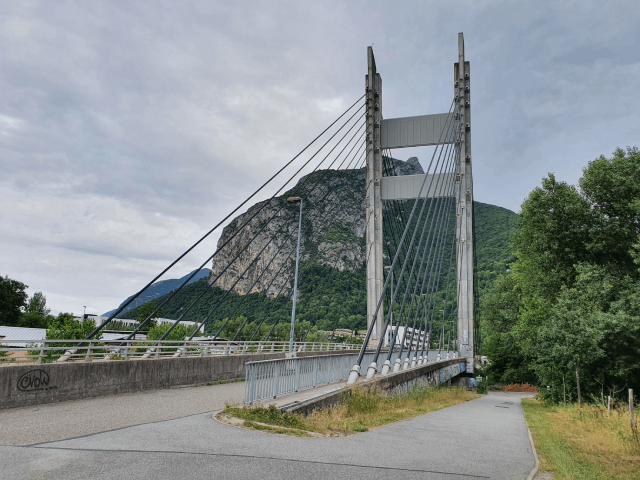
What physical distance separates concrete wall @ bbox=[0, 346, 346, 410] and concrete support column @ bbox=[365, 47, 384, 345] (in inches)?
601

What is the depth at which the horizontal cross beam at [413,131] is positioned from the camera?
106ft

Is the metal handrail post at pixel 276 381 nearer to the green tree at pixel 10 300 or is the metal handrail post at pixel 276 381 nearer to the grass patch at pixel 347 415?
the grass patch at pixel 347 415

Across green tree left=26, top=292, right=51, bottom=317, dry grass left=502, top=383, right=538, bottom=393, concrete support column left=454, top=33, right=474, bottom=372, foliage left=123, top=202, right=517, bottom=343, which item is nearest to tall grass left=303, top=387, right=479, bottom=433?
concrete support column left=454, top=33, right=474, bottom=372

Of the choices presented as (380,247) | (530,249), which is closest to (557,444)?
(530,249)

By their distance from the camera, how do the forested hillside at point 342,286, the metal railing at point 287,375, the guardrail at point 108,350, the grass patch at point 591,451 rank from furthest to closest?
A: 1. the forested hillside at point 342,286
2. the guardrail at point 108,350
3. the metal railing at point 287,375
4. the grass patch at point 591,451

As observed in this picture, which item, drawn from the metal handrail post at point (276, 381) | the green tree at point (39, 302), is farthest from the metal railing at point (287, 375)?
the green tree at point (39, 302)

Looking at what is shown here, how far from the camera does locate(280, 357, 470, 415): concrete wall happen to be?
906cm

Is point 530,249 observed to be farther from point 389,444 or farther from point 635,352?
point 389,444

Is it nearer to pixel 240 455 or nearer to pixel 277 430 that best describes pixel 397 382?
pixel 277 430

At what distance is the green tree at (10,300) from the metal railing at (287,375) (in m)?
63.3

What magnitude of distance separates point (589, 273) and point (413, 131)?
16.5 meters

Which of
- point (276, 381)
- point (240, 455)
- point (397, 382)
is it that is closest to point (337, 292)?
point (397, 382)

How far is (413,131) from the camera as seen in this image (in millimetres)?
32562

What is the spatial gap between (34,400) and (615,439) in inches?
453
